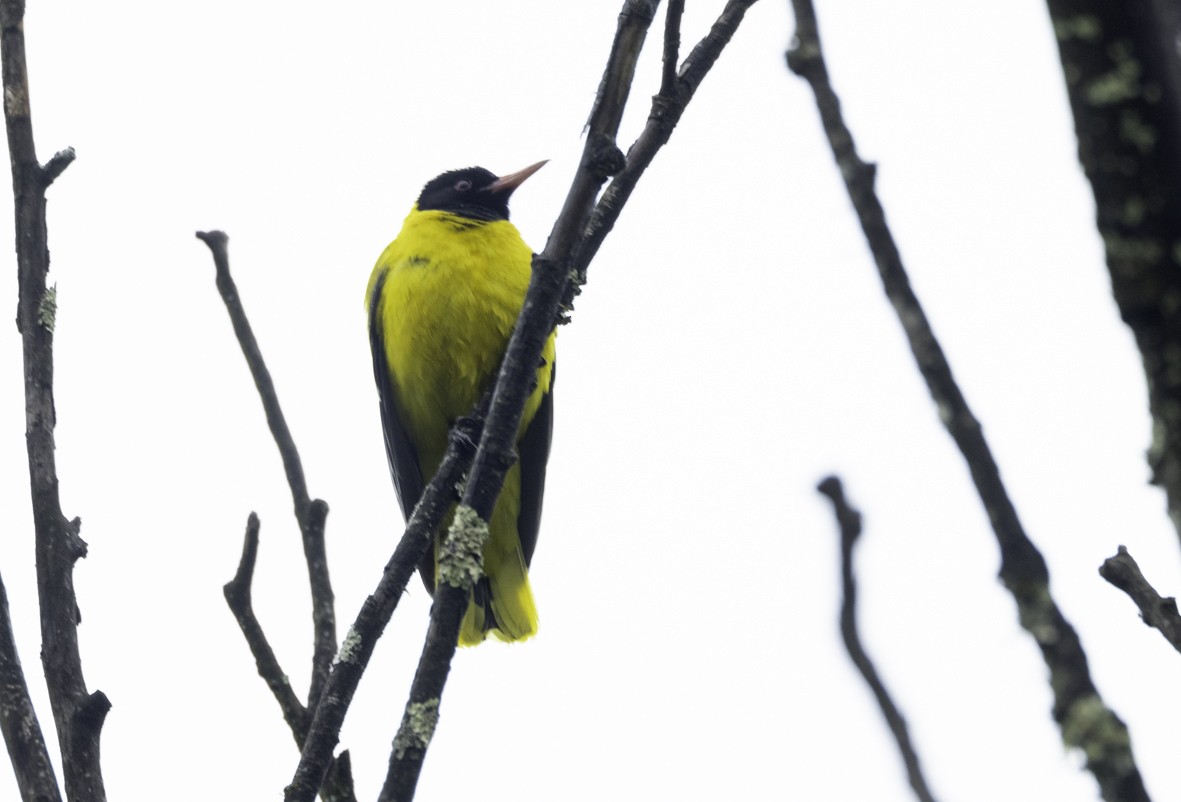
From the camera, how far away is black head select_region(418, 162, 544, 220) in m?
6.39

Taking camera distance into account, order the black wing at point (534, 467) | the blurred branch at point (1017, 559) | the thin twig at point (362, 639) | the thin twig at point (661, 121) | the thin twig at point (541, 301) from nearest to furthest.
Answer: the blurred branch at point (1017, 559)
the thin twig at point (362, 639)
the thin twig at point (541, 301)
the thin twig at point (661, 121)
the black wing at point (534, 467)

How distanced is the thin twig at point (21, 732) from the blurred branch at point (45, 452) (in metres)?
0.02

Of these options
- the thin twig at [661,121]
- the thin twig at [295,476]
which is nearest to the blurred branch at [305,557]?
the thin twig at [295,476]

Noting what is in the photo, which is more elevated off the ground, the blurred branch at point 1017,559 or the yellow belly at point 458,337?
the yellow belly at point 458,337

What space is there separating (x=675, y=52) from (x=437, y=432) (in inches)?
118

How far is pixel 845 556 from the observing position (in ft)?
4.04

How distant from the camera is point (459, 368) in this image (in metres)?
5.28

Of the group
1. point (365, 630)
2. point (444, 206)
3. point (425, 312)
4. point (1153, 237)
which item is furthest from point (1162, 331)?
point (444, 206)

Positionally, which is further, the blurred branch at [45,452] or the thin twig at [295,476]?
the thin twig at [295,476]

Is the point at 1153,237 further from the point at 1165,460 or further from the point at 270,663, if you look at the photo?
the point at 270,663

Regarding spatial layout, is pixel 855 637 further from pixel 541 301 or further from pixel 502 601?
pixel 502 601

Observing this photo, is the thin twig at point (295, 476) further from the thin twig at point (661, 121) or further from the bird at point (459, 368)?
the bird at point (459, 368)

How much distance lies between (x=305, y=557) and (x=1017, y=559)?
2.27 metres

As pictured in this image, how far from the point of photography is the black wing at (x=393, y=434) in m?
5.64
